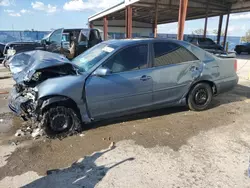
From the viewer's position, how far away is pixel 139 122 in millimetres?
4305

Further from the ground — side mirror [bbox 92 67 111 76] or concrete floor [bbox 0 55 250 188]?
side mirror [bbox 92 67 111 76]

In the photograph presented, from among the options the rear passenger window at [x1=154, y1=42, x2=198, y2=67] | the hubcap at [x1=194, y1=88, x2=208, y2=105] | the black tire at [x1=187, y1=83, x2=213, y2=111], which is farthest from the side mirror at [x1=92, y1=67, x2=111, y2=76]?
the hubcap at [x1=194, y1=88, x2=208, y2=105]

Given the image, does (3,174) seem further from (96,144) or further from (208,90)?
(208,90)

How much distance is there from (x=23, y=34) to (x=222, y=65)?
88.6ft

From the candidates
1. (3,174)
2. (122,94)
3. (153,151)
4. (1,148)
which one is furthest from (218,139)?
(1,148)

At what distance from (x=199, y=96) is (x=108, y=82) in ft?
7.10

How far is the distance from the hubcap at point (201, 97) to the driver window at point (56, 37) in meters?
8.30

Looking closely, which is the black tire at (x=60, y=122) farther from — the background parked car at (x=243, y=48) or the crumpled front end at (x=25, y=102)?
the background parked car at (x=243, y=48)

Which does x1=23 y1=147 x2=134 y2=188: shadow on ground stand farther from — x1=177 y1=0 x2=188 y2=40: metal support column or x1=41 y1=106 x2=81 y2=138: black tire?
x1=177 y1=0 x2=188 y2=40: metal support column

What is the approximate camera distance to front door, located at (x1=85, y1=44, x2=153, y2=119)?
12.2ft

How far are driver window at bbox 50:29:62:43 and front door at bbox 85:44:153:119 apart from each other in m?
8.01

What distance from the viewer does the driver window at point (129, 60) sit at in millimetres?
3840

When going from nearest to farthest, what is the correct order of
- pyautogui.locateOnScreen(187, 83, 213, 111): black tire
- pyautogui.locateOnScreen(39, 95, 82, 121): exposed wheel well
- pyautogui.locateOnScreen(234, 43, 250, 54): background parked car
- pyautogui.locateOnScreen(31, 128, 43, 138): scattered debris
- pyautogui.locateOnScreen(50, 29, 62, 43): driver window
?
pyautogui.locateOnScreen(39, 95, 82, 121): exposed wheel well < pyautogui.locateOnScreen(31, 128, 43, 138): scattered debris < pyautogui.locateOnScreen(187, 83, 213, 111): black tire < pyautogui.locateOnScreen(50, 29, 62, 43): driver window < pyautogui.locateOnScreen(234, 43, 250, 54): background parked car

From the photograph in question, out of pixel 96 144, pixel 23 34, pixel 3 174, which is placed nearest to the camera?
pixel 3 174
